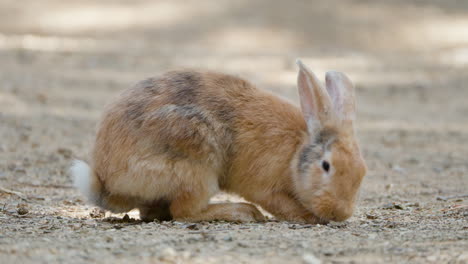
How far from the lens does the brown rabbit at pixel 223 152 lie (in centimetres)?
516

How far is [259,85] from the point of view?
1202 cm

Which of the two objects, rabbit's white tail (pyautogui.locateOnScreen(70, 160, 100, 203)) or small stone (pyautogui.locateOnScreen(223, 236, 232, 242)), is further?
rabbit's white tail (pyautogui.locateOnScreen(70, 160, 100, 203))

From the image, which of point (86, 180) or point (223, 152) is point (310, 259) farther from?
point (86, 180)

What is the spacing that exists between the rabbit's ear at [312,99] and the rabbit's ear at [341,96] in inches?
4.5

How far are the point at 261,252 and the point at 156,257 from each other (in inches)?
24.0

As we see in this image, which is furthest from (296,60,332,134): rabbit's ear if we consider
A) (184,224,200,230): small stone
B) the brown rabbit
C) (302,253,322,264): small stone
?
(302,253,322,264): small stone

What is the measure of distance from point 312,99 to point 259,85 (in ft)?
21.6

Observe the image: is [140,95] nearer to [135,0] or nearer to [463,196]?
[463,196]

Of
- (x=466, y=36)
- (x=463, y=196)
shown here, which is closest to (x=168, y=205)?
(x=463, y=196)

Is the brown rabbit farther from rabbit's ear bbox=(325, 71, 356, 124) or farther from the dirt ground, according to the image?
the dirt ground

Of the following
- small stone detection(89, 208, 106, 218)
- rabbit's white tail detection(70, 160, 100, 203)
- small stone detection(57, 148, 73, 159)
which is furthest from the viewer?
small stone detection(57, 148, 73, 159)

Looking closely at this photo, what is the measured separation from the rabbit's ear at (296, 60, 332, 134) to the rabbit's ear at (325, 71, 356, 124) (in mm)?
114

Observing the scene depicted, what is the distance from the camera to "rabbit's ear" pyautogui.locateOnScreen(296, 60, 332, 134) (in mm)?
5379

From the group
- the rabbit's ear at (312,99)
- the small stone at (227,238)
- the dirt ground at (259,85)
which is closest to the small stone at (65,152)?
the dirt ground at (259,85)
